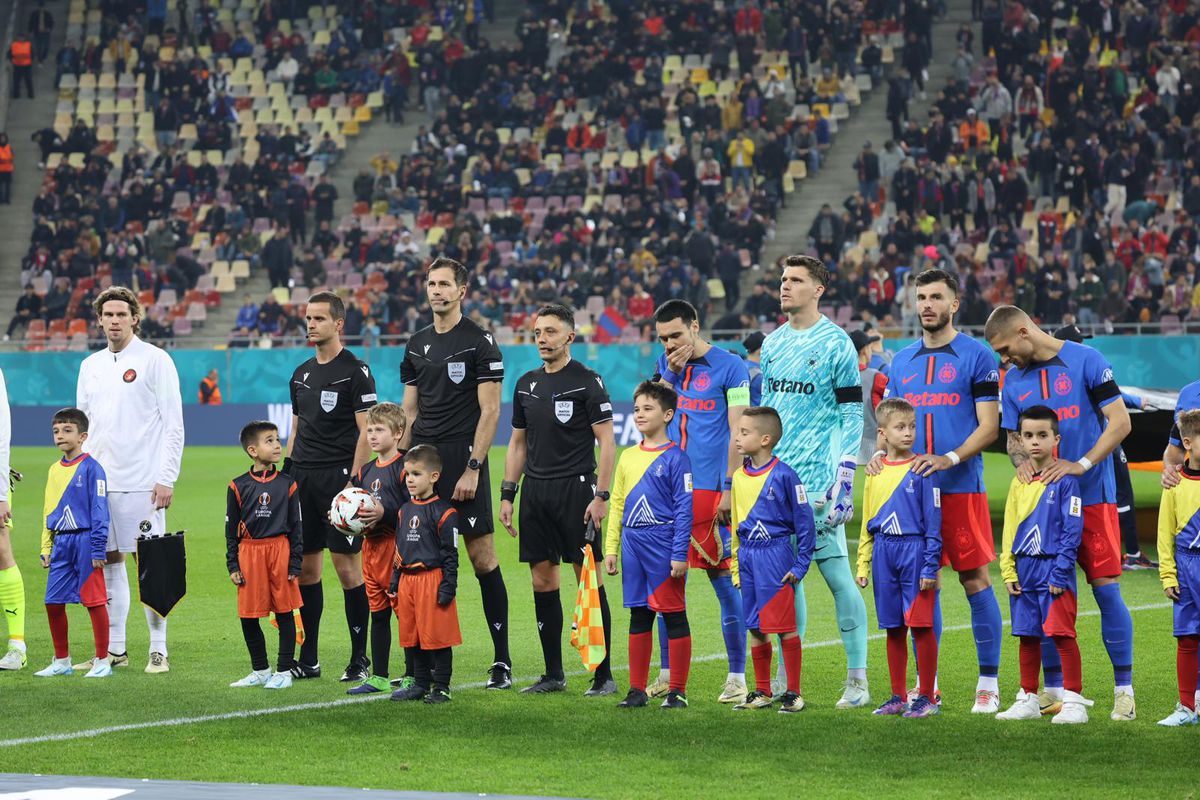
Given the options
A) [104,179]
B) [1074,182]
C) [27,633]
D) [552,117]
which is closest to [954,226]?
[1074,182]

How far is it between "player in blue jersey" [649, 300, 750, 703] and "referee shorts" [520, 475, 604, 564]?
1.84ft

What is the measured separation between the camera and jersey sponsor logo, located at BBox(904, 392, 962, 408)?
800cm

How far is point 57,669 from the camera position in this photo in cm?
955

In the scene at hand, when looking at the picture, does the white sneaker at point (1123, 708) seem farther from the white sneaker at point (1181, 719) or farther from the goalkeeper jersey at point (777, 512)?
the goalkeeper jersey at point (777, 512)

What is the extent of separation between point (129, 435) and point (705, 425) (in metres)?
3.42

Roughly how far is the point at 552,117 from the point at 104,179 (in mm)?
10168

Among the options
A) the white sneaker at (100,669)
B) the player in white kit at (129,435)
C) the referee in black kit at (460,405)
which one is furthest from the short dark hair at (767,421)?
the white sneaker at (100,669)

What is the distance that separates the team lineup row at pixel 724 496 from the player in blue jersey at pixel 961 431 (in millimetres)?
11

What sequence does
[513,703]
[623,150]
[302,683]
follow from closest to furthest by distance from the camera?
[513,703], [302,683], [623,150]

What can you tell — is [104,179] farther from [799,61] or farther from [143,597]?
[143,597]

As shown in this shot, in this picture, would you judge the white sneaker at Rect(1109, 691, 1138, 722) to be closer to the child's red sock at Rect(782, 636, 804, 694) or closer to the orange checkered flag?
the child's red sock at Rect(782, 636, 804, 694)

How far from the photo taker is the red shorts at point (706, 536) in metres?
8.68

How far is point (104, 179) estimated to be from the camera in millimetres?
37062

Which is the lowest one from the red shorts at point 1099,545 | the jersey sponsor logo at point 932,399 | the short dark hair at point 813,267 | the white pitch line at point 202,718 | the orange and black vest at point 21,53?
the white pitch line at point 202,718
